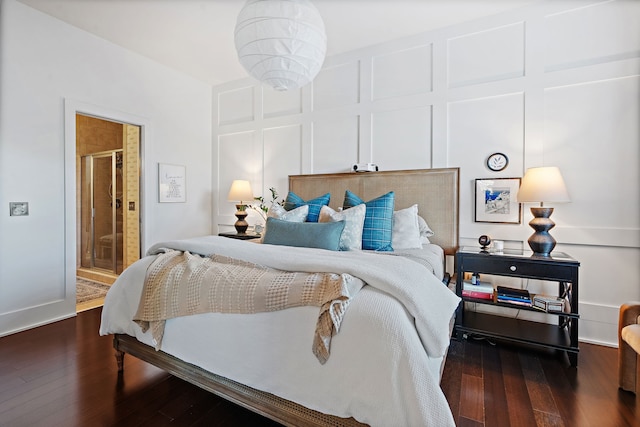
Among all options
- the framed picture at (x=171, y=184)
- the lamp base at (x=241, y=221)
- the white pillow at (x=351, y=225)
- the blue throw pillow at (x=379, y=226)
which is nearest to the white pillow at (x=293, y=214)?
the white pillow at (x=351, y=225)

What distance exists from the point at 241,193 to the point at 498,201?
293 cm

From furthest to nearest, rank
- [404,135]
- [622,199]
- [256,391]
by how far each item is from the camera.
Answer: [404,135], [622,199], [256,391]

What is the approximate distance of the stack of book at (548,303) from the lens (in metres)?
2.26

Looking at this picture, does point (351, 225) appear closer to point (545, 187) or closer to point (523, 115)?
point (545, 187)

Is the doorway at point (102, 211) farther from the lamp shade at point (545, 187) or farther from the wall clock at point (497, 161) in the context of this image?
the lamp shade at point (545, 187)

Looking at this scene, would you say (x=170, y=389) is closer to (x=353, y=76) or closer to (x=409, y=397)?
(x=409, y=397)

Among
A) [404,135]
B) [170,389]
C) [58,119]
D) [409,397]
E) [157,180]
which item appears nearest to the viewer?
[409,397]

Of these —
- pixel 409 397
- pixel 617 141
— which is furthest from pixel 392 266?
pixel 617 141

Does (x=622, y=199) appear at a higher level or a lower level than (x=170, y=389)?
higher

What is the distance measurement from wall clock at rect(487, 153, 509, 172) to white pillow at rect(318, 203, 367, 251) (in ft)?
4.27

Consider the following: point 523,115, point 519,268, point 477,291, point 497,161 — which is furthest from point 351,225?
point 523,115

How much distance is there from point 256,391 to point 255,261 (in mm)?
628

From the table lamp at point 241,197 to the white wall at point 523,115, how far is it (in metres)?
0.88

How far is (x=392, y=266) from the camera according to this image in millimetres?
1505
